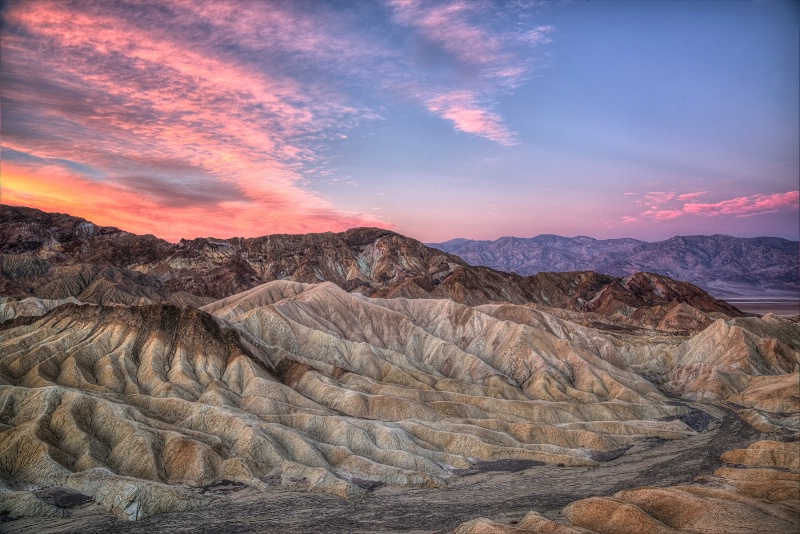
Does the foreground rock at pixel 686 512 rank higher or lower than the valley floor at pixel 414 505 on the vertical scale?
higher

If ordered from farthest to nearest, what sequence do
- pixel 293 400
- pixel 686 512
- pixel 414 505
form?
pixel 293 400
pixel 414 505
pixel 686 512

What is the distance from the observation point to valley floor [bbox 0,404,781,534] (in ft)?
198

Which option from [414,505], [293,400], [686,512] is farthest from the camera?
[293,400]

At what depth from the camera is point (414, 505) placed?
223ft

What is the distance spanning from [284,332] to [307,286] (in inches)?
2062

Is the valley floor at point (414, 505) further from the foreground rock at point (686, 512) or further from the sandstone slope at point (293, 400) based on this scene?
the foreground rock at point (686, 512)

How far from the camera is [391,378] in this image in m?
127

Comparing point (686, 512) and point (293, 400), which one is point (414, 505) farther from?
point (293, 400)

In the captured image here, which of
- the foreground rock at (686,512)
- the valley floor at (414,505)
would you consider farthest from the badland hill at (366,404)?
the valley floor at (414,505)

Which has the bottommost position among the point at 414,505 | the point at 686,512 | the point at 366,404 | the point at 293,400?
the point at 414,505

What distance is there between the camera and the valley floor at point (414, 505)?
60500 millimetres

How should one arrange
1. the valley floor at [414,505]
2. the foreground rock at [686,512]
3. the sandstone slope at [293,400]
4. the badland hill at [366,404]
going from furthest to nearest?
the sandstone slope at [293,400], the badland hill at [366,404], the valley floor at [414,505], the foreground rock at [686,512]

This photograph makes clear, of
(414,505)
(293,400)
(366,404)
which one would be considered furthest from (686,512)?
(293,400)

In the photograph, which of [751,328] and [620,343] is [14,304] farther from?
[751,328]
